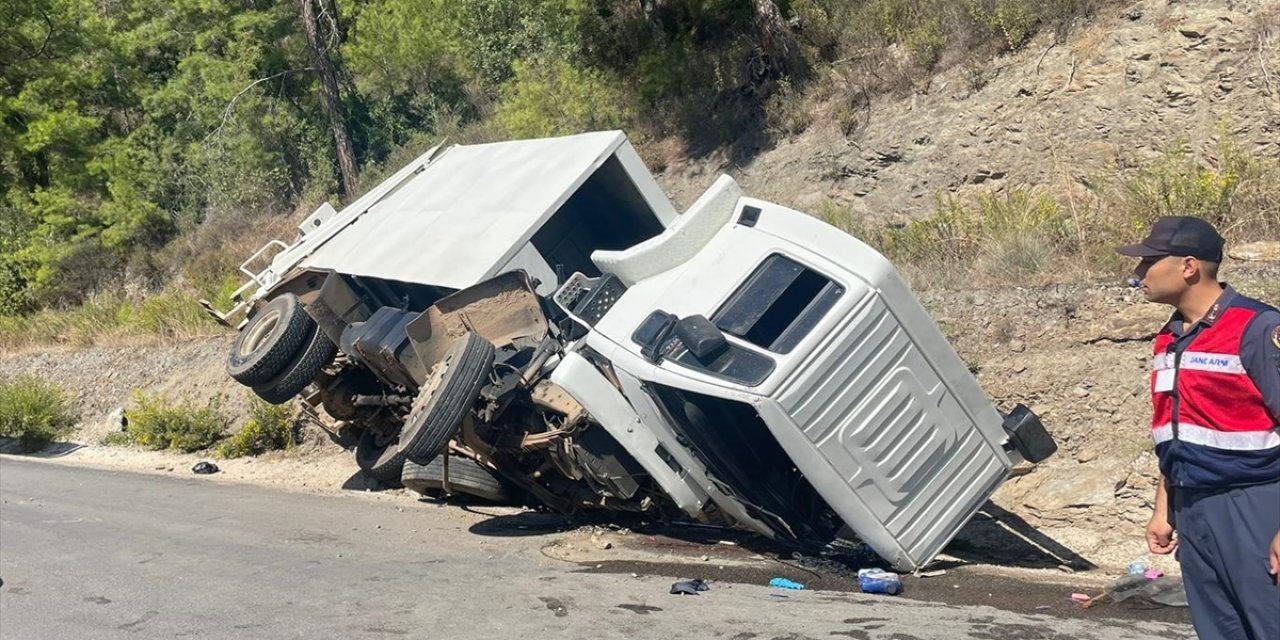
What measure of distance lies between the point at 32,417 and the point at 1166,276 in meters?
14.9

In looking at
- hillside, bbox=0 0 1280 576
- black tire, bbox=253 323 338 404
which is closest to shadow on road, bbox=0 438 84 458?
hillside, bbox=0 0 1280 576

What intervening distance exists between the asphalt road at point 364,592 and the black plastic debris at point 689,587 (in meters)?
0.09

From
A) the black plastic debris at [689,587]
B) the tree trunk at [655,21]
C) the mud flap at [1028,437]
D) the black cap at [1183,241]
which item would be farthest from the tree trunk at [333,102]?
the black cap at [1183,241]

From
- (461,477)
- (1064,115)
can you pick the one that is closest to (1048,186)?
(1064,115)

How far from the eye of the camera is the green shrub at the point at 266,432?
12648mm

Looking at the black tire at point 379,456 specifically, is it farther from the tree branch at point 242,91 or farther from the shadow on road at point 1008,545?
the tree branch at point 242,91

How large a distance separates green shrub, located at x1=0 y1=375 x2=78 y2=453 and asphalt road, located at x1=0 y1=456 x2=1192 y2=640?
597cm

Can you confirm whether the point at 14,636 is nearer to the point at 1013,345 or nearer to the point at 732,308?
the point at 732,308

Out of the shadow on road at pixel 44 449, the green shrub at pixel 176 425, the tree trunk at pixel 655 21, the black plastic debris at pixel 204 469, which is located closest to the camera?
the black plastic debris at pixel 204 469

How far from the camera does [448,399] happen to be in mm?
7141

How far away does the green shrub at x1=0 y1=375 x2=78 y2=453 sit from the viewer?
49.8ft

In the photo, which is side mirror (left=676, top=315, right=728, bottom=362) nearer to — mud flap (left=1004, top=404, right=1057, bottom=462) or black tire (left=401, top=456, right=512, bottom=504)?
mud flap (left=1004, top=404, right=1057, bottom=462)

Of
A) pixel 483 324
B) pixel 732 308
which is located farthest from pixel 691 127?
pixel 732 308

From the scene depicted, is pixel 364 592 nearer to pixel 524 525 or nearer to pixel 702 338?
pixel 524 525
